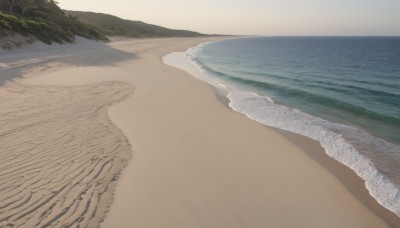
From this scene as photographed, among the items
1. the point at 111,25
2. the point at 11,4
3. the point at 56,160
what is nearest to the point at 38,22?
the point at 11,4

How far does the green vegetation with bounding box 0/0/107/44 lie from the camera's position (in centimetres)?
2995

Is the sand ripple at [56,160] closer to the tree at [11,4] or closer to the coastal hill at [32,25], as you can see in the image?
the coastal hill at [32,25]

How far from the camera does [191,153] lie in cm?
858

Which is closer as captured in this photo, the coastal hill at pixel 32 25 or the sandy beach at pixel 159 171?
the sandy beach at pixel 159 171

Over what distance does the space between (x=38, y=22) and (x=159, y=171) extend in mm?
36552

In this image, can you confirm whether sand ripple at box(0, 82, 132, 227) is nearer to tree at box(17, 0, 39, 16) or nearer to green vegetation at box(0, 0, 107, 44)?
green vegetation at box(0, 0, 107, 44)

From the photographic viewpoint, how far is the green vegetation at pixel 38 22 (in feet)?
98.3

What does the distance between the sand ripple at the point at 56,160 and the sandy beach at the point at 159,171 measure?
0.08 ft

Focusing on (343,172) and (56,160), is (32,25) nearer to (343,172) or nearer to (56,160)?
(56,160)

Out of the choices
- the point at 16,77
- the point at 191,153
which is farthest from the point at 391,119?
the point at 16,77

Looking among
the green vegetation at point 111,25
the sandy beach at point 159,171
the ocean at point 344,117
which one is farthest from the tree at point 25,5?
the green vegetation at point 111,25

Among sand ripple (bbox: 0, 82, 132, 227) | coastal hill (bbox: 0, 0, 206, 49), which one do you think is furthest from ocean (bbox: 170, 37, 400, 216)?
coastal hill (bbox: 0, 0, 206, 49)

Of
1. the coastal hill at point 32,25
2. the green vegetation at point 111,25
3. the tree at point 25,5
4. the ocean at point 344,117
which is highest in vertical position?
the green vegetation at point 111,25

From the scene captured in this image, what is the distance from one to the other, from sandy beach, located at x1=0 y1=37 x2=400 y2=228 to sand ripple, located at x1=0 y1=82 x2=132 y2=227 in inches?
1.0
